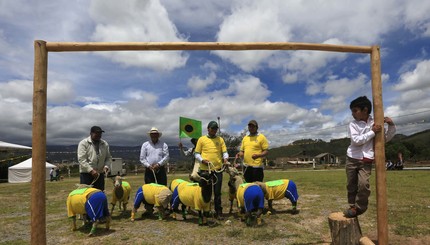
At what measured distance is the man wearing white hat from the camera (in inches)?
301

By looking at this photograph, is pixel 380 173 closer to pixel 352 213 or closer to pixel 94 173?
pixel 352 213

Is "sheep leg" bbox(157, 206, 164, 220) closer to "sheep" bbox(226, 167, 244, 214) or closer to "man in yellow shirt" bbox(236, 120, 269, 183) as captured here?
"sheep" bbox(226, 167, 244, 214)

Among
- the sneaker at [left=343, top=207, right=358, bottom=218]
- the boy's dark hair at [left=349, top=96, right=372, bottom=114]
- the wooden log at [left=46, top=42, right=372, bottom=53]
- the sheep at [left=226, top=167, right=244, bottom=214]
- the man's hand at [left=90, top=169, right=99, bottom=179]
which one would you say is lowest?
the sneaker at [left=343, top=207, right=358, bottom=218]

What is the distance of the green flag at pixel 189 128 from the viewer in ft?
27.0

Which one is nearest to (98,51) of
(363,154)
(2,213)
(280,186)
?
(363,154)

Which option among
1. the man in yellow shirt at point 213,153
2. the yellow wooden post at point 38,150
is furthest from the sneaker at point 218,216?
the yellow wooden post at point 38,150

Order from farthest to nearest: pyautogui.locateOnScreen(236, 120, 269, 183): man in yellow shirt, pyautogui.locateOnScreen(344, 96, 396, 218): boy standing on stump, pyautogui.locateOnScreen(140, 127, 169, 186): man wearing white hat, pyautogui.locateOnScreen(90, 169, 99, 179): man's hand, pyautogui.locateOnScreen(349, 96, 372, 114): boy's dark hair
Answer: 1. pyautogui.locateOnScreen(140, 127, 169, 186): man wearing white hat
2. pyautogui.locateOnScreen(236, 120, 269, 183): man in yellow shirt
3. pyautogui.locateOnScreen(90, 169, 99, 179): man's hand
4. pyautogui.locateOnScreen(349, 96, 372, 114): boy's dark hair
5. pyautogui.locateOnScreen(344, 96, 396, 218): boy standing on stump

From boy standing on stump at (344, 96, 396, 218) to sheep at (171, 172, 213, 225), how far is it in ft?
8.30

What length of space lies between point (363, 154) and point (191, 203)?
340 centimetres

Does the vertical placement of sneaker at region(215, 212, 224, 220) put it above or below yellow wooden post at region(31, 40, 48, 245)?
below

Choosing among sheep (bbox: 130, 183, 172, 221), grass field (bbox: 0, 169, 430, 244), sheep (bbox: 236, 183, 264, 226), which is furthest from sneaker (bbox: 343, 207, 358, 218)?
sheep (bbox: 130, 183, 172, 221)

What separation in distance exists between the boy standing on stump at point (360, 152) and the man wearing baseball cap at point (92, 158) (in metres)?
4.83

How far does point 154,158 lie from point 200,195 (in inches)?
76.9

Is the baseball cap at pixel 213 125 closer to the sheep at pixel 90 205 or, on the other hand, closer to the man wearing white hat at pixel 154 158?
the man wearing white hat at pixel 154 158
